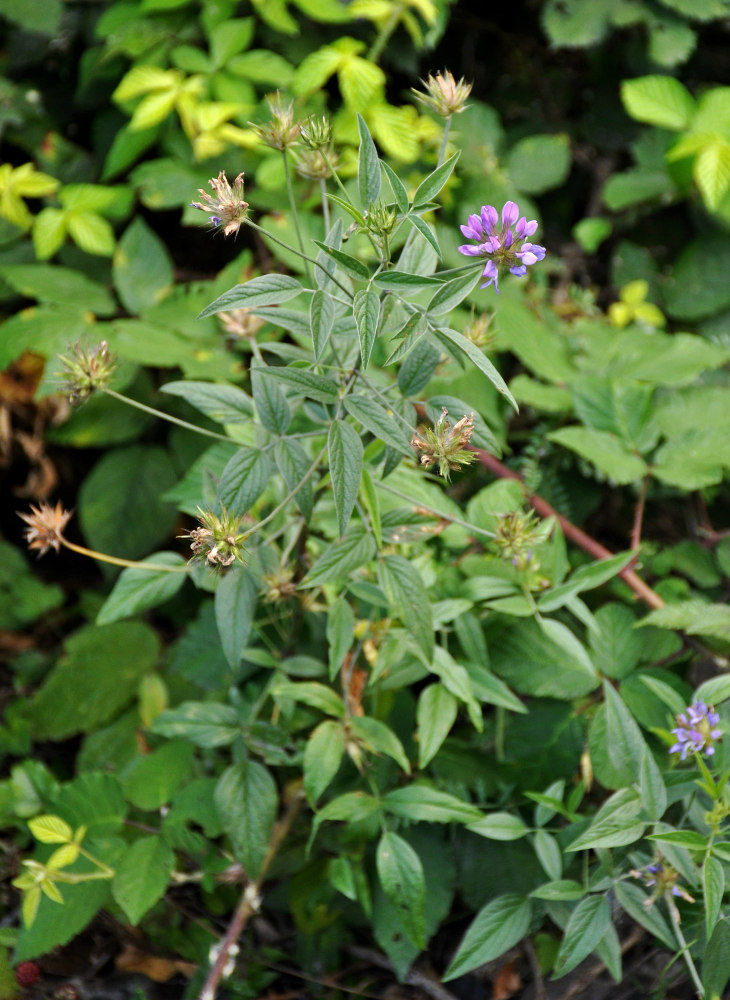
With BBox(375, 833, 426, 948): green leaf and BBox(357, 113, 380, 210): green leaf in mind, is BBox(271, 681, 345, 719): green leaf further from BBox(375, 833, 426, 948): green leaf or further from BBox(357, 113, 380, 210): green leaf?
BBox(357, 113, 380, 210): green leaf

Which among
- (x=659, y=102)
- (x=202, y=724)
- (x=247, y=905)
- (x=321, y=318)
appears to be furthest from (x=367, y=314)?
(x=659, y=102)

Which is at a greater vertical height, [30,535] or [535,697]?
[30,535]

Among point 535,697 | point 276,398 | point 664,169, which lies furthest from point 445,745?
point 664,169

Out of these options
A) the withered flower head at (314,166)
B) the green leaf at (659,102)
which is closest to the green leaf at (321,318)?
the withered flower head at (314,166)

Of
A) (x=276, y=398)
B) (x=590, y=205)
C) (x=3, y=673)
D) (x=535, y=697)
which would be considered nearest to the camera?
(x=276, y=398)

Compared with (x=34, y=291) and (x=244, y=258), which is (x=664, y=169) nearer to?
(x=244, y=258)

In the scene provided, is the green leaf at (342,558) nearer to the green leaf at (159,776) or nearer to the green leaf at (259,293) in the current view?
the green leaf at (259,293)
